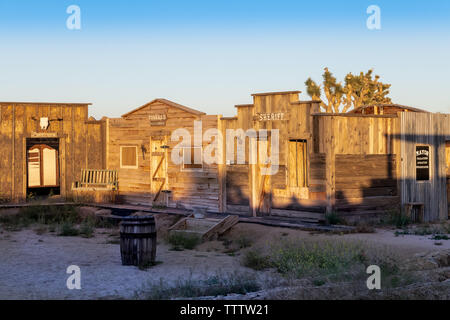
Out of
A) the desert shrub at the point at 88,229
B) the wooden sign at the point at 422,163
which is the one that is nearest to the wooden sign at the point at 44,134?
the desert shrub at the point at 88,229

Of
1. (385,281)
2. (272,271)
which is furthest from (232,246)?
(385,281)

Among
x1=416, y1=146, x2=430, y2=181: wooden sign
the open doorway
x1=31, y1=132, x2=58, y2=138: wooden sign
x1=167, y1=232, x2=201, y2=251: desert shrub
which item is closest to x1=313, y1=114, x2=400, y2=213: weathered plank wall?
x1=416, y1=146, x2=430, y2=181: wooden sign

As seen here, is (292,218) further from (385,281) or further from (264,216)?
(385,281)

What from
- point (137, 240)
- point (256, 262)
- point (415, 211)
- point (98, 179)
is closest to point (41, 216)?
point (98, 179)

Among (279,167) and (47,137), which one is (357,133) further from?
(47,137)

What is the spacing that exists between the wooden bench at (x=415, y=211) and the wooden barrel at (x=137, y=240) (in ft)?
26.8

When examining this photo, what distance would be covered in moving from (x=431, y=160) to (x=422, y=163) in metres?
0.45

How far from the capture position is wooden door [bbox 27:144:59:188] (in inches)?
1061

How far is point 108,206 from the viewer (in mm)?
21719

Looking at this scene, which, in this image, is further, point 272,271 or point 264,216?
point 264,216

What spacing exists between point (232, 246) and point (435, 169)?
698 centimetres

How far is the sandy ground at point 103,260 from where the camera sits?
10.1 meters

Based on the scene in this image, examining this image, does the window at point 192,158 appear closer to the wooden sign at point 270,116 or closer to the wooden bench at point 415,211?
the wooden sign at point 270,116
